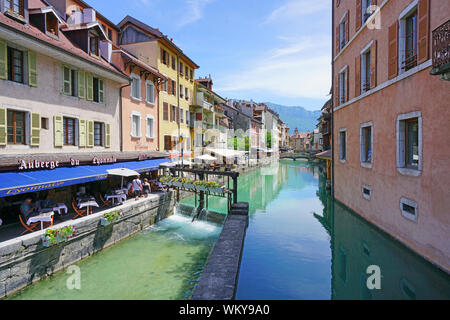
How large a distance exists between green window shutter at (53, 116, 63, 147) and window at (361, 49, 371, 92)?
14583 mm

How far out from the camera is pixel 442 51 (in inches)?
263

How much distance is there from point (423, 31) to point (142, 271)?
39.1 feet

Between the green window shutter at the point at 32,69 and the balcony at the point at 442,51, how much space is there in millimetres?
Answer: 13535

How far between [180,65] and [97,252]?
2161cm

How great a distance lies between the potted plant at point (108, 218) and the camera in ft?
36.8

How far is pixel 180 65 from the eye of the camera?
28.4m

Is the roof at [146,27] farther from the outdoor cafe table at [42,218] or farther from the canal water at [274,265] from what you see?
the outdoor cafe table at [42,218]

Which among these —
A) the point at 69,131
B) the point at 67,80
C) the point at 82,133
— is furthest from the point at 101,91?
the point at 69,131

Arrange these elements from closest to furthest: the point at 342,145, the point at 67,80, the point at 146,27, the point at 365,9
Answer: the point at 67,80 → the point at 365,9 → the point at 342,145 → the point at 146,27

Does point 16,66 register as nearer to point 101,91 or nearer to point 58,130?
point 58,130

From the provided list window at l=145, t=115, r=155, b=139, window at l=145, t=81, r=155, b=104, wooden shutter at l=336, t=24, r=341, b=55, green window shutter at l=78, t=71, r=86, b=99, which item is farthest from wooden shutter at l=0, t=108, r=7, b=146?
A: wooden shutter at l=336, t=24, r=341, b=55

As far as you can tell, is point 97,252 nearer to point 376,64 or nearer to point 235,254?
point 235,254

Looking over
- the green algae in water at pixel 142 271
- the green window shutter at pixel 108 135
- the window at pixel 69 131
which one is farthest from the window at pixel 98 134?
the green algae in water at pixel 142 271

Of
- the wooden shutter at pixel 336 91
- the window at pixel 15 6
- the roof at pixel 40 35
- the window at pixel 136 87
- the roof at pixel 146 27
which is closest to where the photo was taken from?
the roof at pixel 40 35
